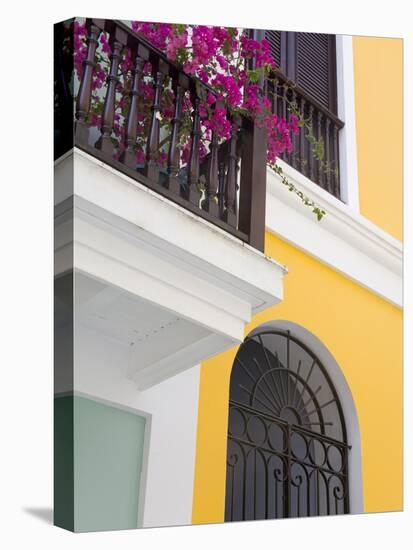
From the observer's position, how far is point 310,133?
5.16 meters

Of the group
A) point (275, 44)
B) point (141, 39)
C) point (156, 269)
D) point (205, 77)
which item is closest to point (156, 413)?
point (156, 269)

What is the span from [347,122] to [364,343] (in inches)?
49.0

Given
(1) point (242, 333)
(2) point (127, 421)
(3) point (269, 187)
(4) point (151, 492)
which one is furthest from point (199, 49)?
(4) point (151, 492)

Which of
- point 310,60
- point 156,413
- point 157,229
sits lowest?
point 156,413

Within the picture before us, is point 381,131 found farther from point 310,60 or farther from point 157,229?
point 157,229

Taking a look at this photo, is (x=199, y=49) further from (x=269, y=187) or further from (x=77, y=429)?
(x=77, y=429)

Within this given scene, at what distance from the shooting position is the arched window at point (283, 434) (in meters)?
4.66

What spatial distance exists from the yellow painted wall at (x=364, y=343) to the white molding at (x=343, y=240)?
57 mm

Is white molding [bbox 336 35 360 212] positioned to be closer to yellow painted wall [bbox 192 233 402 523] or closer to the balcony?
yellow painted wall [bbox 192 233 402 523]

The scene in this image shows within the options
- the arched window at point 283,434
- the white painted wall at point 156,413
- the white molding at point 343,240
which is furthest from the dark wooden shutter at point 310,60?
the white painted wall at point 156,413

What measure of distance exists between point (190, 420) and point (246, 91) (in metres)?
1.51

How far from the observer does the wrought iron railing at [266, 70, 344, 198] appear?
4.99m

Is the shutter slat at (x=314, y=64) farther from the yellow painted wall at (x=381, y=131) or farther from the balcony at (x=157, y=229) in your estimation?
the balcony at (x=157, y=229)

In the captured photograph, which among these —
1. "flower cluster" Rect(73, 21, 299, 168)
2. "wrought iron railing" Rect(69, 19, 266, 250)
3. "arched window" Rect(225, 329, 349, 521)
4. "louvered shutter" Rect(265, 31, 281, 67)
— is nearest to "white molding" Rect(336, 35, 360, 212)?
"louvered shutter" Rect(265, 31, 281, 67)
